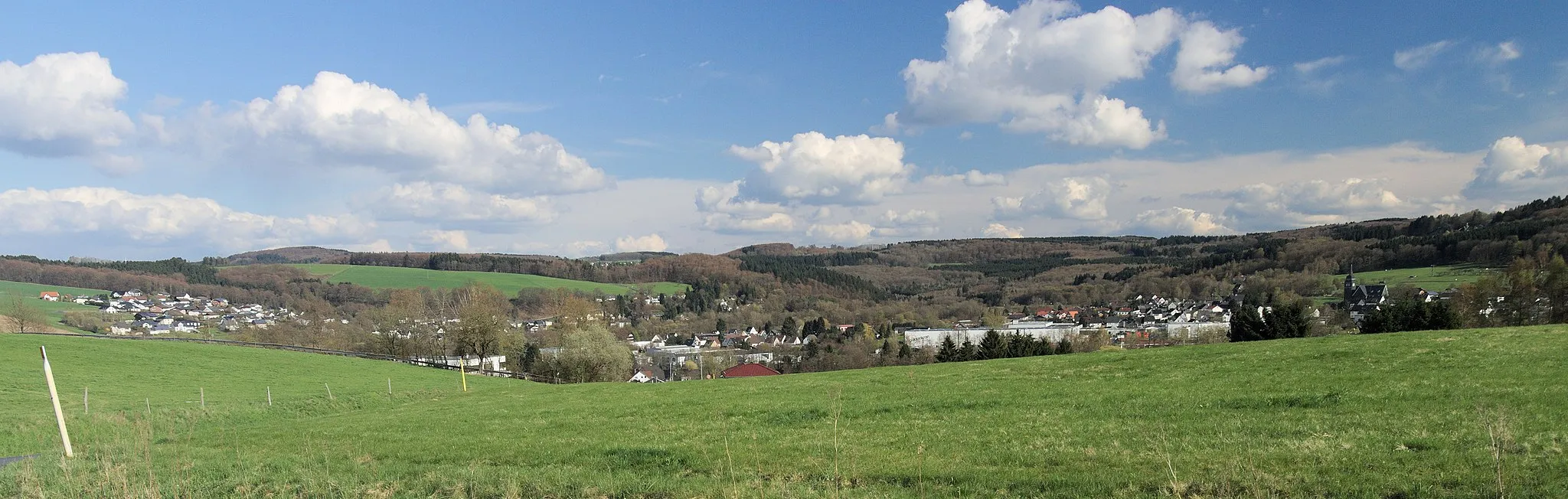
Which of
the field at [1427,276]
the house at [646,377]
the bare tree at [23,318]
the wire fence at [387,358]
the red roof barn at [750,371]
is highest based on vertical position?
the bare tree at [23,318]

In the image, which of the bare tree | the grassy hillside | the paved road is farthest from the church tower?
the bare tree

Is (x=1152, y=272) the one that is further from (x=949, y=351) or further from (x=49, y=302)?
(x=49, y=302)

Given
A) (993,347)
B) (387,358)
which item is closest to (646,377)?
(387,358)

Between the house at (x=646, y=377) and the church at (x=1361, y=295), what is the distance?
266 ft

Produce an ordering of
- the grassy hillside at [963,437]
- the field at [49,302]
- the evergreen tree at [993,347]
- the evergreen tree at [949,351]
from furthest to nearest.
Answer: the field at [49,302]
the evergreen tree at [949,351]
the evergreen tree at [993,347]
the grassy hillside at [963,437]

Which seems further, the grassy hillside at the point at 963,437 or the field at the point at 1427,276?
the field at the point at 1427,276

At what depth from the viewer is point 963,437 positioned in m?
13.0

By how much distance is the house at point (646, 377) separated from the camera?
254 ft

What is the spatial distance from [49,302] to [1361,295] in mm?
190550

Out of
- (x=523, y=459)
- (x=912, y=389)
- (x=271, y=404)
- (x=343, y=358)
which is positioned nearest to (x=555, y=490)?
(x=523, y=459)

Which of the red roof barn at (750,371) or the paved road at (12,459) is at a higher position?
the paved road at (12,459)

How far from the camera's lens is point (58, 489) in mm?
11711

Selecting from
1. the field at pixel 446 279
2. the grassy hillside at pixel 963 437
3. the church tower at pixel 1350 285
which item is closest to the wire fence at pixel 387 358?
the grassy hillside at pixel 963 437

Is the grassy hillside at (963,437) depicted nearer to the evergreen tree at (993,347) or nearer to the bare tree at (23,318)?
the evergreen tree at (993,347)
